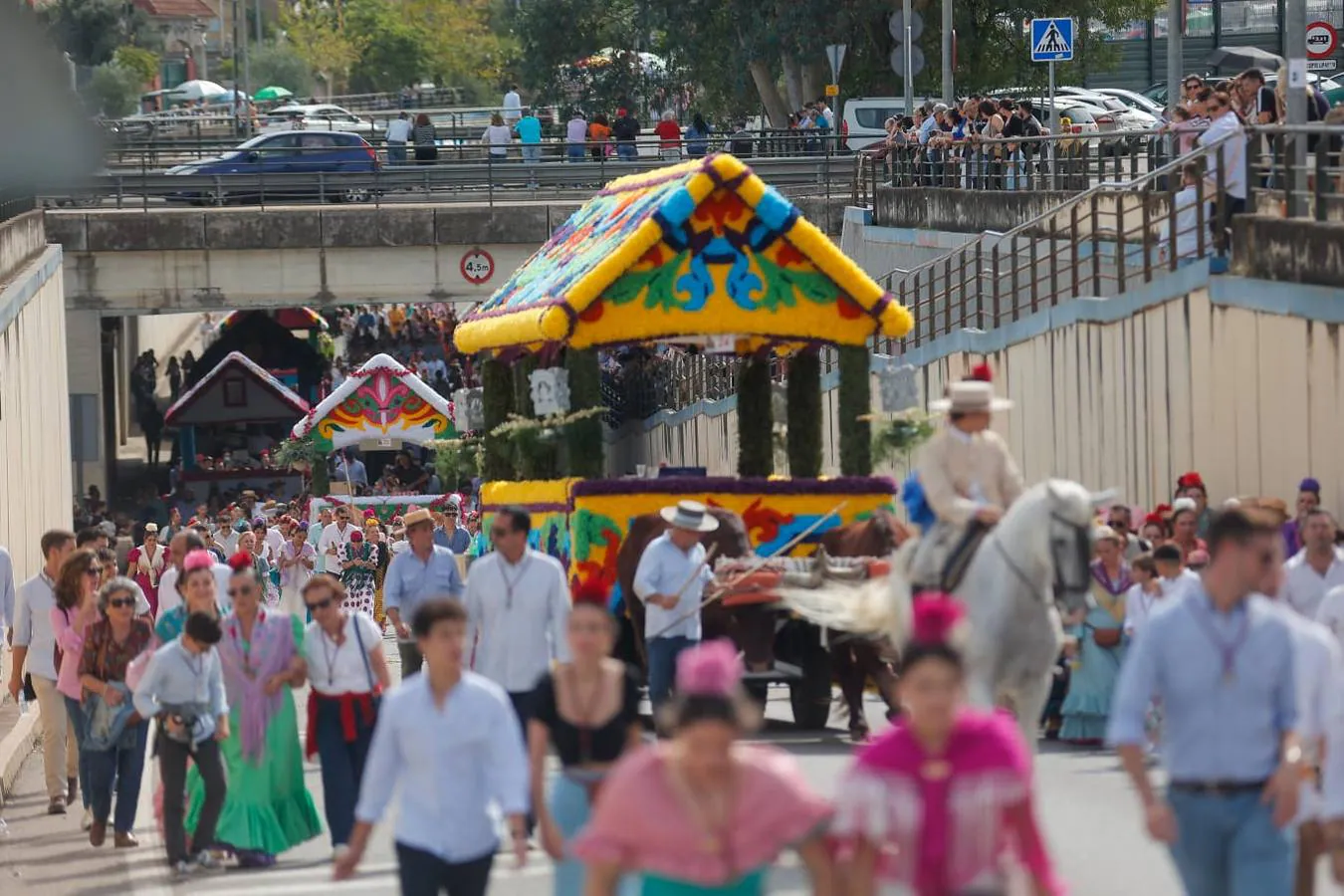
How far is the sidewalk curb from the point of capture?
18703mm

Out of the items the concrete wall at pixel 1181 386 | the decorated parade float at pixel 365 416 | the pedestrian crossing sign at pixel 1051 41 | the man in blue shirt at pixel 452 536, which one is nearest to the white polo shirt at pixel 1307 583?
the concrete wall at pixel 1181 386

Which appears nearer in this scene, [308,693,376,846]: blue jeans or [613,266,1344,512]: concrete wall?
[308,693,376,846]: blue jeans

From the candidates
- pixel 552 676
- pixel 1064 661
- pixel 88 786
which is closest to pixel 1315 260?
pixel 1064 661

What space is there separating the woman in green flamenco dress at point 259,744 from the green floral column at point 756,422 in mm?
7457

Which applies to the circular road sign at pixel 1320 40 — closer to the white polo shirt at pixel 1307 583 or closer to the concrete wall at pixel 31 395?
the concrete wall at pixel 31 395

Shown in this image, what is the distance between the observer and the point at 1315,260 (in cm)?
1948

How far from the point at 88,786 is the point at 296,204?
3385 cm

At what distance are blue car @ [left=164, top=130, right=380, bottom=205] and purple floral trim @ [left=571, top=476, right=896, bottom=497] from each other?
30.1m

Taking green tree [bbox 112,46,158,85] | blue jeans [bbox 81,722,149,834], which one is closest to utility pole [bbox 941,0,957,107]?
blue jeans [bbox 81,722,149,834]

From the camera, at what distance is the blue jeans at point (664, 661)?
1675cm

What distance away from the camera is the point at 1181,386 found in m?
21.8

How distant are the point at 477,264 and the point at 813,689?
97.1ft

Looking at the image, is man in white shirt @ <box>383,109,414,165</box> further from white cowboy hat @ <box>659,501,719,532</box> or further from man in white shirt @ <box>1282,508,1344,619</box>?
man in white shirt @ <box>1282,508,1344,619</box>

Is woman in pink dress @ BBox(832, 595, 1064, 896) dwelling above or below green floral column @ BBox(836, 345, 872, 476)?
below
